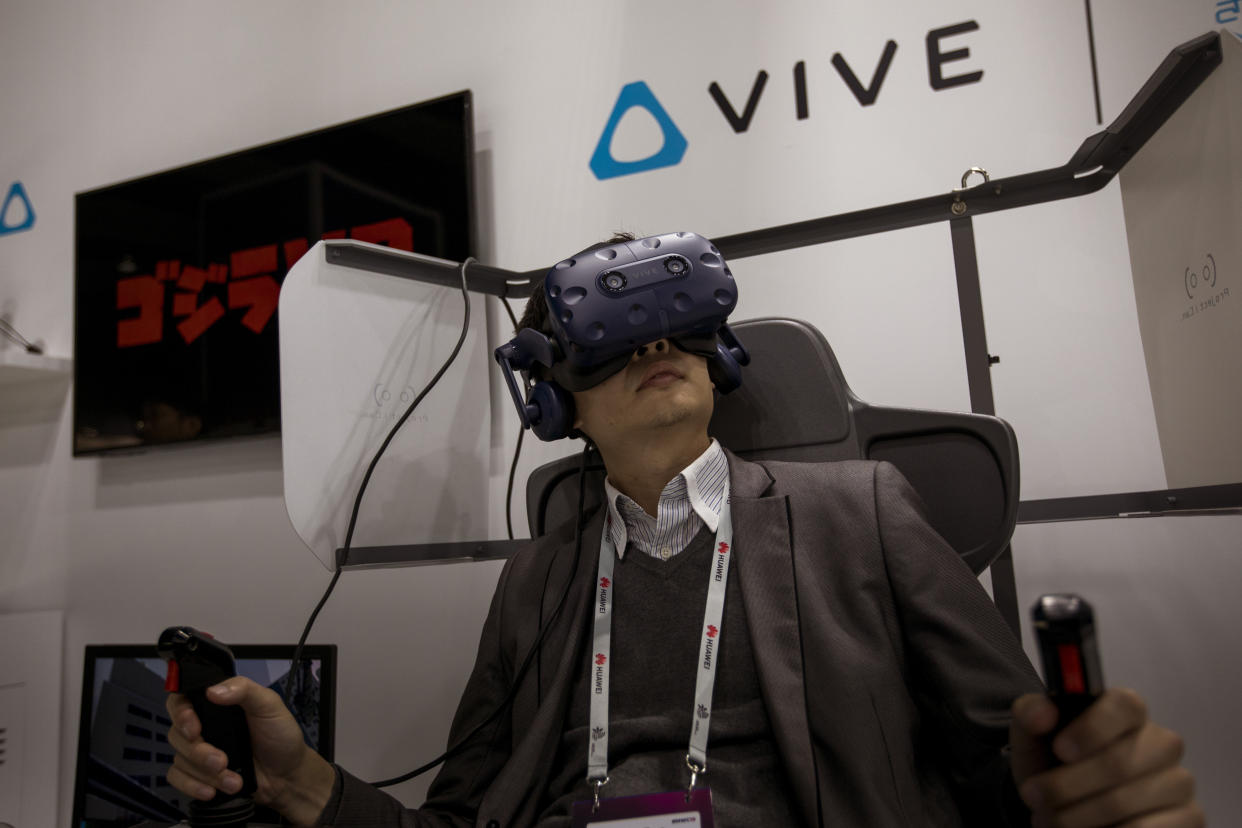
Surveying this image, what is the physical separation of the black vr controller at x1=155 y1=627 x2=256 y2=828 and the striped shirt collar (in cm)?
53

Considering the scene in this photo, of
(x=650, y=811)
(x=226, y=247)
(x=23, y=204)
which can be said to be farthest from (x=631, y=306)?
(x=23, y=204)

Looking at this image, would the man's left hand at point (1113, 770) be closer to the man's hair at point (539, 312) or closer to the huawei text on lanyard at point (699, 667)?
the huawei text on lanyard at point (699, 667)

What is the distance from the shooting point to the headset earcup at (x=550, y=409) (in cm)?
121

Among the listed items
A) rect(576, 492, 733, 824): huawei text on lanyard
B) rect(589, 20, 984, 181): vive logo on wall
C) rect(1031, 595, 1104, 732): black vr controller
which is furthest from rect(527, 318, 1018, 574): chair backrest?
rect(589, 20, 984, 181): vive logo on wall

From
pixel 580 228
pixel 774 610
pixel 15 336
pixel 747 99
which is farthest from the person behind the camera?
pixel 15 336

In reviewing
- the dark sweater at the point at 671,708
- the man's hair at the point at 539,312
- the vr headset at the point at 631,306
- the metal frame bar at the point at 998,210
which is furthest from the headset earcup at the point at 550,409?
the metal frame bar at the point at 998,210

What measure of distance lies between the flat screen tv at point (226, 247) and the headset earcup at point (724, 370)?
939 millimetres

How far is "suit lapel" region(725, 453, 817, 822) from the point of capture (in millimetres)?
968

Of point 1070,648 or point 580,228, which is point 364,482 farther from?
point 1070,648

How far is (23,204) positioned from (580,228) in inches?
73.7

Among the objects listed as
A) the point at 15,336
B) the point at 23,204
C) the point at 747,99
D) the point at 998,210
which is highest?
the point at 23,204

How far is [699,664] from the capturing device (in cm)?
106

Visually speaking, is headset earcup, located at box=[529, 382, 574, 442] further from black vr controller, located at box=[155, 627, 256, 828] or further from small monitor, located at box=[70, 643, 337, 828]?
small monitor, located at box=[70, 643, 337, 828]

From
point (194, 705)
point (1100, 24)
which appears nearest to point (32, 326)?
point (194, 705)
